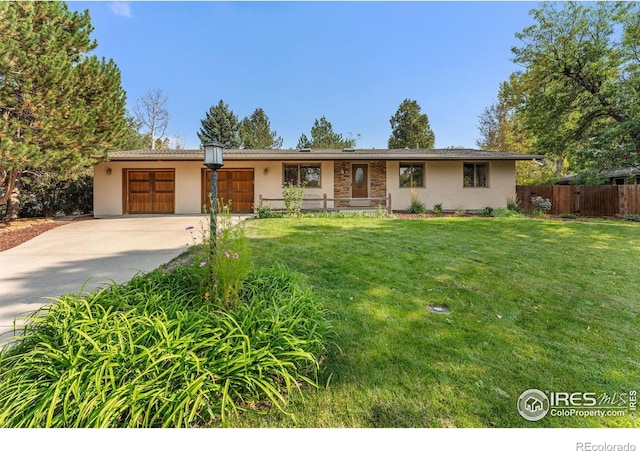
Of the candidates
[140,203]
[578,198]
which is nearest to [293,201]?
[140,203]

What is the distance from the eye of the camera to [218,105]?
93.0ft

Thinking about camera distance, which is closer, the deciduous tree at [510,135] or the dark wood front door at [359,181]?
the dark wood front door at [359,181]

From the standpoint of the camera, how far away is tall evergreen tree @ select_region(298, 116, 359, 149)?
31266 mm

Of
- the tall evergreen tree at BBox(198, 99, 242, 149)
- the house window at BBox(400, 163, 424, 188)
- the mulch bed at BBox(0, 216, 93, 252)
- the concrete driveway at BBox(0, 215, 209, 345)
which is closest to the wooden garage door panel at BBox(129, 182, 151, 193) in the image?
the mulch bed at BBox(0, 216, 93, 252)

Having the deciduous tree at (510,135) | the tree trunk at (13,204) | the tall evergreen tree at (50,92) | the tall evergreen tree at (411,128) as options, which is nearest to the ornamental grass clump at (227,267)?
the tall evergreen tree at (50,92)

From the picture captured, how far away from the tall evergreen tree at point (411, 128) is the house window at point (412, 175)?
16632 mm

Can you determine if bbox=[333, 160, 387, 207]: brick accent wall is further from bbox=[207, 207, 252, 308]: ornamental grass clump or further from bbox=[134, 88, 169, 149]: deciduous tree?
bbox=[134, 88, 169, 149]: deciduous tree

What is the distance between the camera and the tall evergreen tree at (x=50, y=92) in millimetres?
6953

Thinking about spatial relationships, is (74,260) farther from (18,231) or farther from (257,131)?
(257,131)

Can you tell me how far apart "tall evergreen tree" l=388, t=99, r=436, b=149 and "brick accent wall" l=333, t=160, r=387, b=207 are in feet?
56.7

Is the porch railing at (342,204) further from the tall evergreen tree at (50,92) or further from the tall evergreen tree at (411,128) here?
the tall evergreen tree at (411,128)

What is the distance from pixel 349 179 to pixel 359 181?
1.67ft
